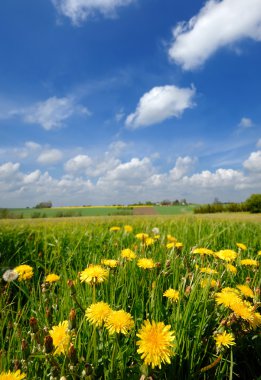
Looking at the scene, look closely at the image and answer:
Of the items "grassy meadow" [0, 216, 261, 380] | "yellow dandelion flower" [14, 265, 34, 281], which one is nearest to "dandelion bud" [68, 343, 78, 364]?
"grassy meadow" [0, 216, 261, 380]

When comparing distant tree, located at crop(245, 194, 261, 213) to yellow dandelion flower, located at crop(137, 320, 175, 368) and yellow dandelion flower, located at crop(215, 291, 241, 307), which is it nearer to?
yellow dandelion flower, located at crop(215, 291, 241, 307)

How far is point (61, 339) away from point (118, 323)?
12.3 inches

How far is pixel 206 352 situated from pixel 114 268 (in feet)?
3.67

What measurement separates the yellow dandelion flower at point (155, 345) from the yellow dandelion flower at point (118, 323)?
115 mm

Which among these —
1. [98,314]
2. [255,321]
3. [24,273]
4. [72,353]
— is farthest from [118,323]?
[24,273]

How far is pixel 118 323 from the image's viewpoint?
1.40m

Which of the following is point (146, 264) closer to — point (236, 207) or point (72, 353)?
point (72, 353)

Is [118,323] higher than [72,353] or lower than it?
higher

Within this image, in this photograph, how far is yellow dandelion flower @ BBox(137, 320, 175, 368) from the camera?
48.0 inches

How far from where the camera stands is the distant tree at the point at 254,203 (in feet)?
134

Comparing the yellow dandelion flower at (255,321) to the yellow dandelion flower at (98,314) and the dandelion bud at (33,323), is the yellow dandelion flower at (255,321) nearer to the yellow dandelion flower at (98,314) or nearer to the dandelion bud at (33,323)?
A: the yellow dandelion flower at (98,314)

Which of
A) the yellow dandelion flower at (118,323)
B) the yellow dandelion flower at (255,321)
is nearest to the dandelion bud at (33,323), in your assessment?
the yellow dandelion flower at (118,323)

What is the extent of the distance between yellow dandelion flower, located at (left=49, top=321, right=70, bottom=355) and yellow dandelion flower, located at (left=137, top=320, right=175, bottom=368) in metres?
0.37

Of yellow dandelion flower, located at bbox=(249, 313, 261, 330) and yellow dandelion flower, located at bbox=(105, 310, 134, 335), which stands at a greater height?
yellow dandelion flower, located at bbox=(105, 310, 134, 335)
